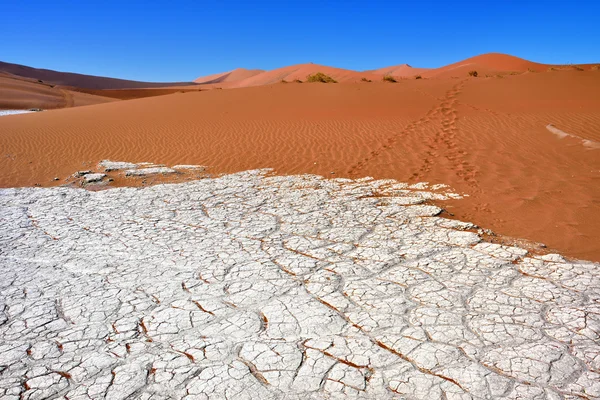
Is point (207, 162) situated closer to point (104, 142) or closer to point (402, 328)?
point (104, 142)

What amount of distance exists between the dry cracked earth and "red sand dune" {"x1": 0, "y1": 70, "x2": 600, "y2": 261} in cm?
116

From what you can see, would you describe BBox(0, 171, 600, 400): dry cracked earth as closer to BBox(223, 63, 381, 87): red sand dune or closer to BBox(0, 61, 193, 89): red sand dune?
BBox(223, 63, 381, 87): red sand dune

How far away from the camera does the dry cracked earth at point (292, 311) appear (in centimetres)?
224

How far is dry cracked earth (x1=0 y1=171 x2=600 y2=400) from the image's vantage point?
7.35ft

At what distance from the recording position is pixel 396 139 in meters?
9.41

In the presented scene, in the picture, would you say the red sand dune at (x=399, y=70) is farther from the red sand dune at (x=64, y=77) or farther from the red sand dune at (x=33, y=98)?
the red sand dune at (x=64, y=77)

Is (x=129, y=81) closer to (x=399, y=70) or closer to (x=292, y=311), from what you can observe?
(x=399, y=70)

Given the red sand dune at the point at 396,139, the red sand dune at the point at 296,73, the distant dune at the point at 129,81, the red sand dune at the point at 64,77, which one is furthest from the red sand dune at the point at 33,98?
the red sand dune at the point at 64,77

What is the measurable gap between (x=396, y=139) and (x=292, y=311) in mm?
7177

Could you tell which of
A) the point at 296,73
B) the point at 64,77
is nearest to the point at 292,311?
the point at 296,73

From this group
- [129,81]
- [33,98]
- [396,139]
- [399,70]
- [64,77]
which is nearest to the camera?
[396,139]

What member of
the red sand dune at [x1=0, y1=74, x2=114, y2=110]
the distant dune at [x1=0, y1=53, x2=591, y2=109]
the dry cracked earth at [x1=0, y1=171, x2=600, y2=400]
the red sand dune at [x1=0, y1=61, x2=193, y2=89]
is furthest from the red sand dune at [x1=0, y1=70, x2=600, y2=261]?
the red sand dune at [x1=0, y1=61, x2=193, y2=89]

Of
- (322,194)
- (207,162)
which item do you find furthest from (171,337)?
(207,162)

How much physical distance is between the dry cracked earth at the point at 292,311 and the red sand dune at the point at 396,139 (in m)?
1.16
